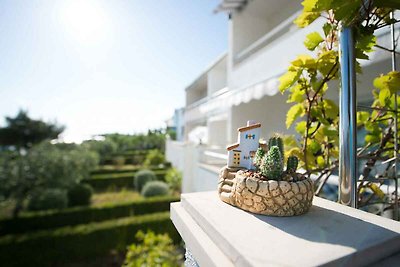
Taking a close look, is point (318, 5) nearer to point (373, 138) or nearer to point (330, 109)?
point (330, 109)

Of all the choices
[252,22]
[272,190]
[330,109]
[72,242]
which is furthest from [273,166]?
[252,22]

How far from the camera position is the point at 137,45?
289 inches

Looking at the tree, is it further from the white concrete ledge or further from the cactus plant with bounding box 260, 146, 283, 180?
the cactus plant with bounding box 260, 146, 283, 180

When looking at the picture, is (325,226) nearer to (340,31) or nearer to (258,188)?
(258,188)

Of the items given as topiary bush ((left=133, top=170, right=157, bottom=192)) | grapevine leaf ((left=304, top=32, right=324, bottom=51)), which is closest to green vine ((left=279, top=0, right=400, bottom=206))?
grapevine leaf ((left=304, top=32, right=324, bottom=51))

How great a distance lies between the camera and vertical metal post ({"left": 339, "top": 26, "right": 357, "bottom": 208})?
1.23 m

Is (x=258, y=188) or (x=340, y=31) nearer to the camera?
(x=258, y=188)

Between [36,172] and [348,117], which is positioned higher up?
[348,117]

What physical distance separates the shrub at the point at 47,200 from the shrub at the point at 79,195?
1940 mm

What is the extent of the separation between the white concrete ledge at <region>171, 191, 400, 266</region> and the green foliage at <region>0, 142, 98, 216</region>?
15.0 metres

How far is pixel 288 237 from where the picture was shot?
2.57ft

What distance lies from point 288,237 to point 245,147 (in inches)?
25.3

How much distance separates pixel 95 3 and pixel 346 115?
430 centimetres

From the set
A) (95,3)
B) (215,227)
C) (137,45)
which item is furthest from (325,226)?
(137,45)
